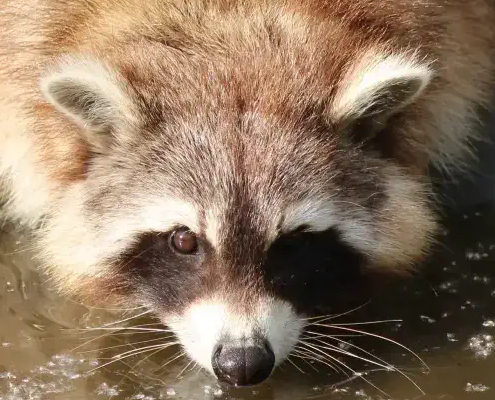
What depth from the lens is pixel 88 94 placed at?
3998 mm

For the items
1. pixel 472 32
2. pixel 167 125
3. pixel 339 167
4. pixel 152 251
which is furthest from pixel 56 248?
pixel 472 32

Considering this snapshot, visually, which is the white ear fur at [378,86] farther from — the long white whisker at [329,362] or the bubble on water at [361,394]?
the bubble on water at [361,394]

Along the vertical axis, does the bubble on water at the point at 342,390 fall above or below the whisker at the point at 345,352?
below

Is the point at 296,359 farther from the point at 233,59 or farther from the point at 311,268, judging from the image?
the point at 233,59

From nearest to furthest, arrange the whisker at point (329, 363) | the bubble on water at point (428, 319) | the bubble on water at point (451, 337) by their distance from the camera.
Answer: the whisker at point (329, 363)
the bubble on water at point (451, 337)
the bubble on water at point (428, 319)

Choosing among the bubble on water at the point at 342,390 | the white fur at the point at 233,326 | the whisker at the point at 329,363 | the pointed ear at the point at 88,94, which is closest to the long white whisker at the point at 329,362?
the whisker at the point at 329,363

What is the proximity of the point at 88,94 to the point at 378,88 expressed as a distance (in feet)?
3.93

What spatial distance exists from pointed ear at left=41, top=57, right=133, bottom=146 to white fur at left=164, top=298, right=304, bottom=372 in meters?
0.87

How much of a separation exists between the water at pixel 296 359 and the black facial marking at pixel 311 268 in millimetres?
369

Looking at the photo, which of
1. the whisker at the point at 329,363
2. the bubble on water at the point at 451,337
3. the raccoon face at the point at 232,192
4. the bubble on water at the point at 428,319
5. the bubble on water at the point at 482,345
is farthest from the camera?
the bubble on water at the point at 428,319

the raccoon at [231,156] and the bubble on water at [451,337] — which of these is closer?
the raccoon at [231,156]

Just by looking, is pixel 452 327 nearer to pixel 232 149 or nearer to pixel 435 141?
pixel 435 141

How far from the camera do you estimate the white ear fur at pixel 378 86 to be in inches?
157

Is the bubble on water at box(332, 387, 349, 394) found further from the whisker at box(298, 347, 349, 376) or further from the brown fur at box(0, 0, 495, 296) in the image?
the brown fur at box(0, 0, 495, 296)
